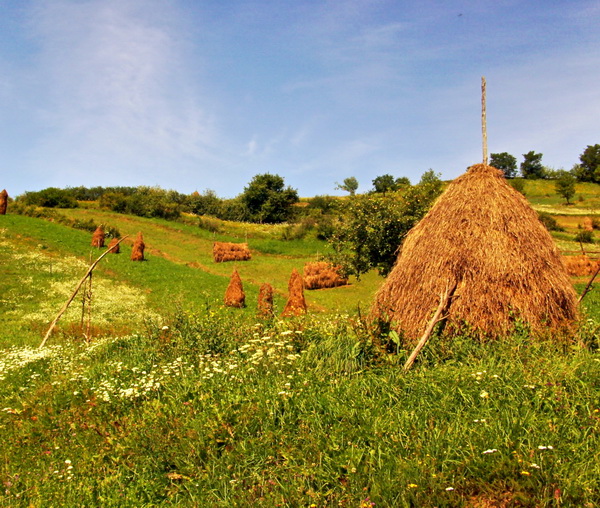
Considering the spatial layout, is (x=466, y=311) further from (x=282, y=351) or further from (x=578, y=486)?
(x=578, y=486)

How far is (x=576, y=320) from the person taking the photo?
33.0 feet

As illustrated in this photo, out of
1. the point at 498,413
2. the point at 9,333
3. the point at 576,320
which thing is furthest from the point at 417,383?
the point at 9,333

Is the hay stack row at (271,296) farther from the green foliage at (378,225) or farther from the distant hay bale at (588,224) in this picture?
the distant hay bale at (588,224)

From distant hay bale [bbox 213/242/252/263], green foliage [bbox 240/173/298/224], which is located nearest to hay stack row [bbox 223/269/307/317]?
distant hay bale [bbox 213/242/252/263]

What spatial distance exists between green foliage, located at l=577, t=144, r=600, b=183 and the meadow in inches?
4918

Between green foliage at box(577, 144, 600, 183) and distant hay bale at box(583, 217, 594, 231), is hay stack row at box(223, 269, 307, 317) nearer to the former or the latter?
distant hay bale at box(583, 217, 594, 231)

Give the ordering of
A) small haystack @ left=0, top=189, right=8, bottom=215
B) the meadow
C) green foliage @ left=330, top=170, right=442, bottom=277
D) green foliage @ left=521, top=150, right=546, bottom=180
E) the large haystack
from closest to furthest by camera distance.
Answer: the meadow → the large haystack → green foliage @ left=330, top=170, right=442, bottom=277 → small haystack @ left=0, top=189, right=8, bottom=215 → green foliage @ left=521, top=150, right=546, bottom=180

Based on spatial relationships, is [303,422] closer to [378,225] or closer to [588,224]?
[378,225]

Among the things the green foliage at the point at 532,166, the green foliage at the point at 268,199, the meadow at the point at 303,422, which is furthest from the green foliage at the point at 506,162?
the meadow at the point at 303,422

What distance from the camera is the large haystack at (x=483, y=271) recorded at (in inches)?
375

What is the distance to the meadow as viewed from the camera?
461 cm

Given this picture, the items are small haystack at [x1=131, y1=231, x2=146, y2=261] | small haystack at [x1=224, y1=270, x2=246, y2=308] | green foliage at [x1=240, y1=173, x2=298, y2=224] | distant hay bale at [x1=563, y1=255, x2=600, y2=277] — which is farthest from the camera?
green foliage at [x1=240, y1=173, x2=298, y2=224]

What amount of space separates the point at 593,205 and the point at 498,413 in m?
95.4

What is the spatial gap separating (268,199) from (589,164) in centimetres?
8455
